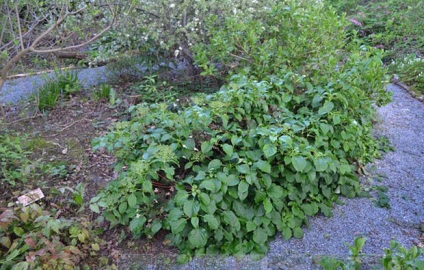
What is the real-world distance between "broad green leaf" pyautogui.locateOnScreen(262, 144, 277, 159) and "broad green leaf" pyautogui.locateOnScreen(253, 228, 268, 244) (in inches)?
19.6

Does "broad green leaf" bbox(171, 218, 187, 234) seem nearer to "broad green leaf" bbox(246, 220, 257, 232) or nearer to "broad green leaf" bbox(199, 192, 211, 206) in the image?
"broad green leaf" bbox(199, 192, 211, 206)

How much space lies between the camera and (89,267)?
2551 mm

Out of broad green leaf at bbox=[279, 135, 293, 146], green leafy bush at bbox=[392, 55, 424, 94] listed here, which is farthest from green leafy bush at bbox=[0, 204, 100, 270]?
green leafy bush at bbox=[392, 55, 424, 94]

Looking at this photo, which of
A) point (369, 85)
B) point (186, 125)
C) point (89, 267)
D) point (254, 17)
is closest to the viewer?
point (89, 267)

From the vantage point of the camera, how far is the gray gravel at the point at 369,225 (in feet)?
8.41

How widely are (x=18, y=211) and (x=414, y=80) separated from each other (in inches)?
209

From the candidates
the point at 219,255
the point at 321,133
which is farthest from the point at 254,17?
the point at 219,255

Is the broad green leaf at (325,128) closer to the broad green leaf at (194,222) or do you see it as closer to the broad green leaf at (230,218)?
the broad green leaf at (230,218)

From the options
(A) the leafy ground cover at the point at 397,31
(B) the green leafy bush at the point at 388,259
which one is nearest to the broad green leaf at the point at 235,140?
(B) the green leafy bush at the point at 388,259

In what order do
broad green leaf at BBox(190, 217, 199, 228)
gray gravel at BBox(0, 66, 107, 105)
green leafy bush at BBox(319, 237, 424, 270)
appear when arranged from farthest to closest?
gray gravel at BBox(0, 66, 107, 105) → broad green leaf at BBox(190, 217, 199, 228) → green leafy bush at BBox(319, 237, 424, 270)

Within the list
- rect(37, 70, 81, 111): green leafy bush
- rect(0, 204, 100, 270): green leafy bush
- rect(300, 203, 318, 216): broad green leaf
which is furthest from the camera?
rect(37, 70, 81, 111): green leafy bush

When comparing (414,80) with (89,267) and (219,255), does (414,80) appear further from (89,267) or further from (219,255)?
(89,267)

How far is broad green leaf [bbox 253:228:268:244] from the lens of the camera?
2621 millimetres

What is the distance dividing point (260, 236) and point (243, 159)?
1.70 ft
